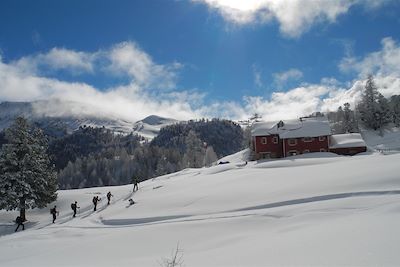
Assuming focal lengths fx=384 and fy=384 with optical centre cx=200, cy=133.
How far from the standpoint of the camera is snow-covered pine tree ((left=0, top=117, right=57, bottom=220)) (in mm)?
36281

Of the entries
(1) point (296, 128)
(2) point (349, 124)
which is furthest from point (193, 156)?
(1) point (296, 128)

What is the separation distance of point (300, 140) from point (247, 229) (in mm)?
47546

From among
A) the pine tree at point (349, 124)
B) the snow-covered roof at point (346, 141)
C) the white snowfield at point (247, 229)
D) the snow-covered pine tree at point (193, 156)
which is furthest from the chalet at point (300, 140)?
the snow-covered pine tree at point (193, 156)

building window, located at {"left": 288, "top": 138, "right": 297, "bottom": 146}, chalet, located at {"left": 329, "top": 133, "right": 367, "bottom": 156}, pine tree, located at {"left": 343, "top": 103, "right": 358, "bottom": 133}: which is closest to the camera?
chalet, located at {"left": 329, "top": 133, "right": 367, "bottom": 156}

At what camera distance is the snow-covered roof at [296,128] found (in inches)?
2434

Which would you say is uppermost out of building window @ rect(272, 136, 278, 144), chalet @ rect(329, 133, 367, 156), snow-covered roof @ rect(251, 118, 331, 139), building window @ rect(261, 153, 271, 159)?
snow-covered roof @ rect(251, 118, 331, 139)

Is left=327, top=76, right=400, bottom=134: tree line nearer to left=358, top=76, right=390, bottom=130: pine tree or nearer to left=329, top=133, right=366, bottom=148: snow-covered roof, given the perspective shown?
left=358, top=76, right=390, bottom=130: pine tree

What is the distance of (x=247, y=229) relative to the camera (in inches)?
662

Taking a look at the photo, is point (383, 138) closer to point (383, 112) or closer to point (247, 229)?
point (383, 112)

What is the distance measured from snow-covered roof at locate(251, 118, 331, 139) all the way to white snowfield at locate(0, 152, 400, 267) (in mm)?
31441

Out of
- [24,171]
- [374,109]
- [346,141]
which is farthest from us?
[374,109]

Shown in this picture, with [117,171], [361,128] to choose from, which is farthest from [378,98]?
[117,171]

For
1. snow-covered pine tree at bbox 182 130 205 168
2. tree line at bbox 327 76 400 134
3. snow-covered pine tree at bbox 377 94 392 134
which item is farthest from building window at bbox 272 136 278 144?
snow-covered pine tree at bbox 182 130 205 168

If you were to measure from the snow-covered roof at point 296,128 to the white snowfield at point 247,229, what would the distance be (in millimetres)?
31441
